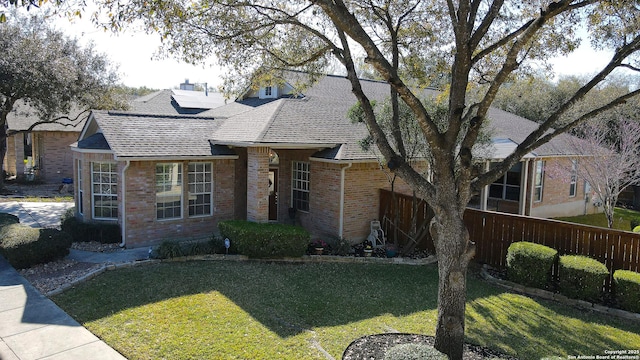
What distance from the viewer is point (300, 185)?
16.0 m

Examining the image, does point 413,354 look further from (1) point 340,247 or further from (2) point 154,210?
(2) point 154,210

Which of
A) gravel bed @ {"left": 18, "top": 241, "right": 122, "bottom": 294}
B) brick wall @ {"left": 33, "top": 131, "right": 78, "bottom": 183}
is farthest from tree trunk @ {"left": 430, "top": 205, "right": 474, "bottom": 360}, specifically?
brick wall @ {"left": 33, "top": 131, "right": 78, "bottom": 183}

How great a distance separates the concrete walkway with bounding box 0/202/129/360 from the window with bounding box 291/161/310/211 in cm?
849

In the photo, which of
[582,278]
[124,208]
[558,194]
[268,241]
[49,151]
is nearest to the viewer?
[582,278]

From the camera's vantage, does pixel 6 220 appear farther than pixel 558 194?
No

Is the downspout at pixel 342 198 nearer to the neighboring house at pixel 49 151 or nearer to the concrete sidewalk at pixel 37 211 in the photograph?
the concrete sidewalk at pixel 37 211

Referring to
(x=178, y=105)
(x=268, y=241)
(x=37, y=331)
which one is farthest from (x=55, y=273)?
(x=178, y=105)

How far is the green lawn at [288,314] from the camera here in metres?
7.40

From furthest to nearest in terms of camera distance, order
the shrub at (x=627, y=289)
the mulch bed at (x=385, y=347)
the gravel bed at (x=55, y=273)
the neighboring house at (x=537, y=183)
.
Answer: the neighboring house at (x=537, y=183)
the gravel bed at (x=55, y=273)
the shrub at (x=627, y=289)
the mulch bed at (x=385, y=347)

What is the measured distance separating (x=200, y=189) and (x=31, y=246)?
5.15 m

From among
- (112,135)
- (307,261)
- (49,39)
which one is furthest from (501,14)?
(49,39)

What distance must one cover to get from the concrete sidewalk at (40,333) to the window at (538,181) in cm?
1869

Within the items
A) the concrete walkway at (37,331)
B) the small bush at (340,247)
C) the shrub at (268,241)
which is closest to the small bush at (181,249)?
the shrub at (268,241)

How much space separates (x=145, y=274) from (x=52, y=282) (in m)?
2.02
